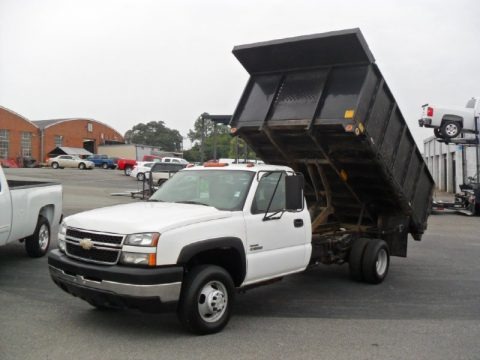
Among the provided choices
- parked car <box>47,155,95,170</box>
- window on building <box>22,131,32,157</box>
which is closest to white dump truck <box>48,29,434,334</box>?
parked car <box>47,155,95,170</box>

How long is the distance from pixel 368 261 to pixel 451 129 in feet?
36.3

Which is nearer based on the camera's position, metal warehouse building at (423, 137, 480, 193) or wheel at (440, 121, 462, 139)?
wheel at (440, 121, 462, 139)

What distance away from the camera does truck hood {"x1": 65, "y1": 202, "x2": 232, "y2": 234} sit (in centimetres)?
486

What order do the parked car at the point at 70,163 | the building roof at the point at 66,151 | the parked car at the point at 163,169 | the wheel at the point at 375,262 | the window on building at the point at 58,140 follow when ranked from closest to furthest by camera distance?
the wheel at the point at 375,262
the parked car at the point at 163,169
the parked car at the point at 70,163
the building roof at the point at 66,151
the window on building at the point at 58,140

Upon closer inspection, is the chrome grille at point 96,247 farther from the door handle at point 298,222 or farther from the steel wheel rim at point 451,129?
the steel wheel rim at point 451,129

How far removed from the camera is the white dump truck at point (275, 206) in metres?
4.86

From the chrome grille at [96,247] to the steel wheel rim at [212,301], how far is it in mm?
946

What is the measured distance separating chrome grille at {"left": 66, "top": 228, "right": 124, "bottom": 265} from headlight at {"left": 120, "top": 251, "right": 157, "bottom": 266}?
0.09 metres

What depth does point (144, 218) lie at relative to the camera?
5.05m

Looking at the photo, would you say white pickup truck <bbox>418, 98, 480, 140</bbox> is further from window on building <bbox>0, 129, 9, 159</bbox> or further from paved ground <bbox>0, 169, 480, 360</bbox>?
window on building <bbox>0, 129, 9, 159</bbox>

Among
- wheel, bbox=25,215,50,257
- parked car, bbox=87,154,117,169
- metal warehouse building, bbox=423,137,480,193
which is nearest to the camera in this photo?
wheel, bbox=25,215,50,257

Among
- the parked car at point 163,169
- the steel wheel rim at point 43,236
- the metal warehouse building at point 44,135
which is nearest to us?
the steel wheel rim at point 43,236

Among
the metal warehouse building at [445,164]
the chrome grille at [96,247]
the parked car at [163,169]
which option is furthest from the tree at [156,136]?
the chrome grille at [96,247]

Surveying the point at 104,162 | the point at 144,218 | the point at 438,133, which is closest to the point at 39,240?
the point at 144,218
